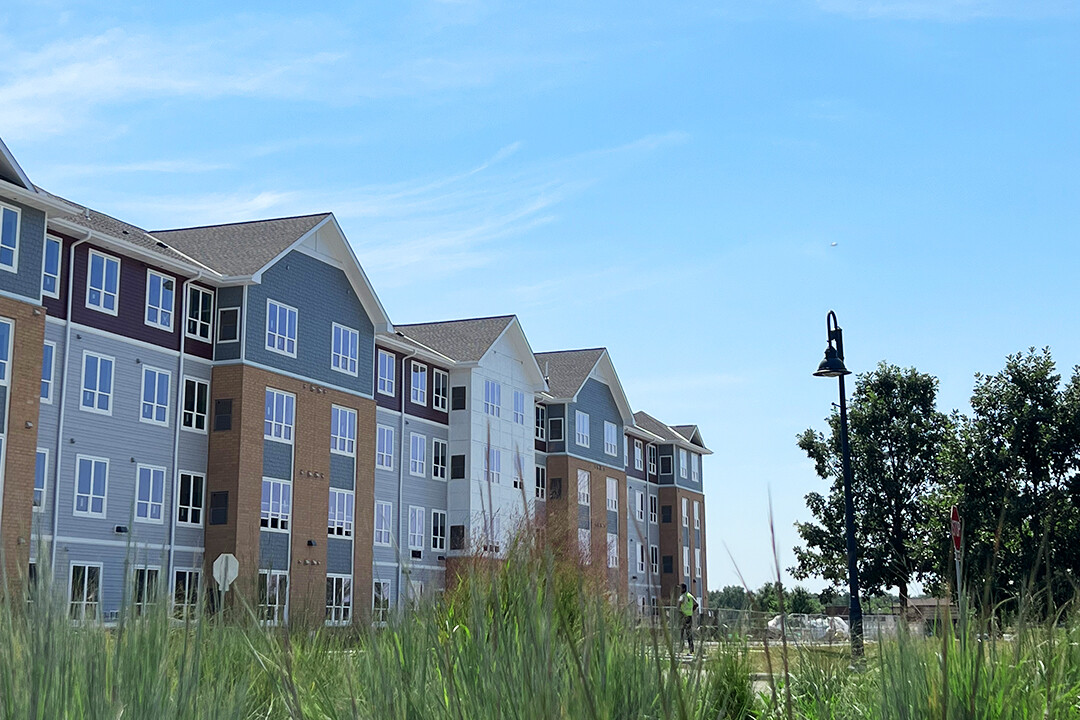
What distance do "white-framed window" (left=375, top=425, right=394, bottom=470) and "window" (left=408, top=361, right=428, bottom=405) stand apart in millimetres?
2455

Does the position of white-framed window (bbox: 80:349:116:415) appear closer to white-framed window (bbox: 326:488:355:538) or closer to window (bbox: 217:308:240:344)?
window (bbox: 217:308:240:344)

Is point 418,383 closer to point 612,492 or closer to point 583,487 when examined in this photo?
point 583,487

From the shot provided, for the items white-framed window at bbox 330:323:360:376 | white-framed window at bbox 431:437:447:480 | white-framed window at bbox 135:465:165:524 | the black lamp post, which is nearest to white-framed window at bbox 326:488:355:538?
white-framed window at bbox 330:323:360:376

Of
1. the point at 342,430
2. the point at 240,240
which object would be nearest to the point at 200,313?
the point at 240,240

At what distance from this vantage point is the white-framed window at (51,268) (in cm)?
3055

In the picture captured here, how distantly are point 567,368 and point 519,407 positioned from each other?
932cm

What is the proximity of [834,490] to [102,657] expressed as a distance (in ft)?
150

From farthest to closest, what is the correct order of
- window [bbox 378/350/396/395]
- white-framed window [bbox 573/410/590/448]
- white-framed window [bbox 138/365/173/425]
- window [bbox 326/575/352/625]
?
white-framed window [bbox 573/410/590/448]
window [bbox 378/350/396/395]
window [bbox 326/575/352/625]
white-framed window [bbox 138/365/173/425]

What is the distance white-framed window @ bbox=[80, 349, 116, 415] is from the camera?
31.7 meters

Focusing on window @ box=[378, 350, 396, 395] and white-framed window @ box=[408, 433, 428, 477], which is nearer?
window @ box=[378, 350, 396, 395]

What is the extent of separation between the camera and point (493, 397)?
5222cm

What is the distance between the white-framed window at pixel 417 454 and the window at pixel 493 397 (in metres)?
3.94

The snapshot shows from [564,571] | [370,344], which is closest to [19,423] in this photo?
[370,344]

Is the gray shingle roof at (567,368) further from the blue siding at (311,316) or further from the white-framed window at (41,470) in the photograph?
the white-framed window at (41,470)
